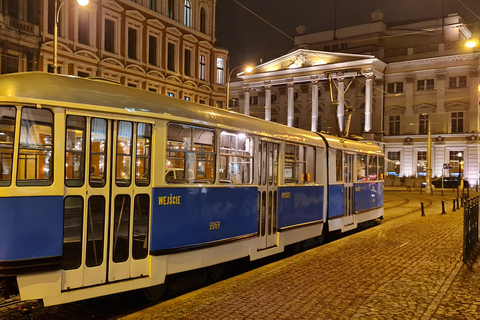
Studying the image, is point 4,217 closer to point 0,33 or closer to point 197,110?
point 197,110

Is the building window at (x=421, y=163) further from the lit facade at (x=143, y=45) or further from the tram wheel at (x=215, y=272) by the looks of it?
the tram wheel at (x=215, y=272)

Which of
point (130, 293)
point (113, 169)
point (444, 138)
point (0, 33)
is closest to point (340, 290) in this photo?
point (130, 293)

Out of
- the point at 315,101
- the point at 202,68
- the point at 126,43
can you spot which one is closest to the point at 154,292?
the point at 126,43

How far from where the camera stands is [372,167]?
58.9 feet

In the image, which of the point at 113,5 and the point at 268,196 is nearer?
the point at 268,196

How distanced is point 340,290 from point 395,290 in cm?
89

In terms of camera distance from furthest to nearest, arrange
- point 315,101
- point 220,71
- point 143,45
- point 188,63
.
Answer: point 315,101 → point 220,71 → point 188,63 → point 143,45

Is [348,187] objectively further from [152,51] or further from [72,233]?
[152,51]

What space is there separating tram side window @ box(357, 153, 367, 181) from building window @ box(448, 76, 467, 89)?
50361 millimetres

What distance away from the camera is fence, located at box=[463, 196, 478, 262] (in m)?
10.3

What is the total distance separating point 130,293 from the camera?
26.2 ft

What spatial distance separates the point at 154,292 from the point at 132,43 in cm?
2803

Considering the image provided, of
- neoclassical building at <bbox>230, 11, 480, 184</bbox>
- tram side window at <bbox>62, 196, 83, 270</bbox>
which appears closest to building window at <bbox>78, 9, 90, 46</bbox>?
tram side window at <bbox>62, 196, 83, 270</bbox>

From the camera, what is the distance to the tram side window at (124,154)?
686 centimetres
